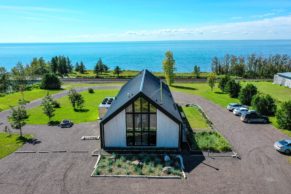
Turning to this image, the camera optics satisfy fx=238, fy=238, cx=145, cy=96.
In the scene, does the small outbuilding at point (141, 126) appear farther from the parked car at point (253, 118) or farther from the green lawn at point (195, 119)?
the parked car at point (253, 118)

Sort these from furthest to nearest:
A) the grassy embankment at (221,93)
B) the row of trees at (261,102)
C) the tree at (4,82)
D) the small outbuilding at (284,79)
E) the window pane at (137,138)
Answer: the tree at (4,82), the small outbuilding at (284,79), the grassy embankment at (221,93), the row of trees at (261,102), the window pane at (137,138)

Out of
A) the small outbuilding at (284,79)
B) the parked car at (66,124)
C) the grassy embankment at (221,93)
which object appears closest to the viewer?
the parked car at (66,124)

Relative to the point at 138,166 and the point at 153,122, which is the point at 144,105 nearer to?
the point at 153,122

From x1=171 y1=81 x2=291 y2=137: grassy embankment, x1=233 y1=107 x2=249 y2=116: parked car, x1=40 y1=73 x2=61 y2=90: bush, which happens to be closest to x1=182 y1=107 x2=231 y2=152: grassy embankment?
x1=233 y1=107 x2=249 y2=116: parked car

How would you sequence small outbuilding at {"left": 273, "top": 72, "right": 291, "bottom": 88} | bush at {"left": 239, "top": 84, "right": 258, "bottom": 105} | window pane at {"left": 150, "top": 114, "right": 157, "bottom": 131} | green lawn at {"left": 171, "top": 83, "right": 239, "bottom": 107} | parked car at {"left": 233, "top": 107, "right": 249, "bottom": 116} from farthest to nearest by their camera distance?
small outbuilding at {"left": 273, "top": 72, "right": 291, "bottom": 88}, green lawn at {"left": 171, "top": 83, "right": 239, "bottom": 107}, bush at {"left": 239, "top": 84, "right": 258, "bottom": 105}, parked car at {"left": 233, "top": 107, "right": 249, "bottom": 116}, window pane at {"left": 150, "top": 114, "right": 157, "bottom": 131}

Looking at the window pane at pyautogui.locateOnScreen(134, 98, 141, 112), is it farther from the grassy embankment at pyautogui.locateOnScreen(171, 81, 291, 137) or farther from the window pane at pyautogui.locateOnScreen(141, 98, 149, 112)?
the grassy embankment at pyautogui.locateOnScreen(171, 81, 291, 137)

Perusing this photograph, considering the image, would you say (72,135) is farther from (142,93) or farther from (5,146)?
(142,93)

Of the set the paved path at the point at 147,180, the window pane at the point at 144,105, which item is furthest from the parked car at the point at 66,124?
the window pane at the point at 144,105

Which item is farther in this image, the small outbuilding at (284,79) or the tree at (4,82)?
the tree at (4,82)
